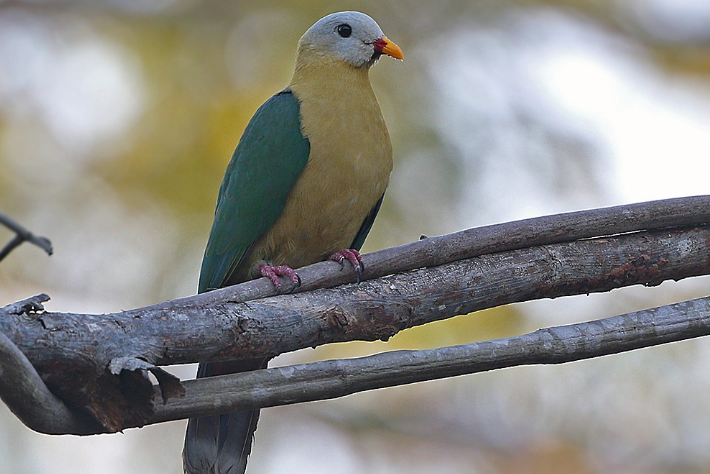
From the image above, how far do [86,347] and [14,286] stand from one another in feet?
12.5

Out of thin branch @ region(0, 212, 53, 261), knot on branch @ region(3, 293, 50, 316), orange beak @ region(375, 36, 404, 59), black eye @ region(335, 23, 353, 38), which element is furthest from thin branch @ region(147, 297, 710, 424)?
black eye @ region(335, 23, 353, 38)

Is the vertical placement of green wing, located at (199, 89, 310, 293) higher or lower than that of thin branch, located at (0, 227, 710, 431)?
higher

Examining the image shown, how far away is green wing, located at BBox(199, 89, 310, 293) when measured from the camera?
12.0 ft

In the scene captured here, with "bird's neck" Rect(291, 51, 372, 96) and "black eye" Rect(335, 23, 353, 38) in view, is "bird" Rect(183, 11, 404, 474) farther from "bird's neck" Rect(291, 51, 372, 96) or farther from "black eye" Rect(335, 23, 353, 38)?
"black eye" Rect(335, 23, 353, 38)

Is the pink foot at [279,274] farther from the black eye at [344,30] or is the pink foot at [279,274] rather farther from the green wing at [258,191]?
the black eye at [344,30]

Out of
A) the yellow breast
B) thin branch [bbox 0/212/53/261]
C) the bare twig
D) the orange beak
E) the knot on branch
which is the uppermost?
the orange beak

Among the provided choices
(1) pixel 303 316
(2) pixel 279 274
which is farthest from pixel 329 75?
(1) pixel 303 316

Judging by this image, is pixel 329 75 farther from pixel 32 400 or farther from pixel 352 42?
pixel 32 400

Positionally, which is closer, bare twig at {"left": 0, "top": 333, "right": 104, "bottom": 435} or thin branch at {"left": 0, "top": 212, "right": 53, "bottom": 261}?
thin branch at {"left": 0, "top": 212, "right": 53, "bottom": 261}

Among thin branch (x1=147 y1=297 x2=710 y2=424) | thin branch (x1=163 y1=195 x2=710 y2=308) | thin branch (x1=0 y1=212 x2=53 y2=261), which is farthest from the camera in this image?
thin branch (x1=163 y1=195 x2=710 y2=308)

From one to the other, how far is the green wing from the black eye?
49 centimetres

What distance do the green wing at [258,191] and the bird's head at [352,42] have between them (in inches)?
15.1

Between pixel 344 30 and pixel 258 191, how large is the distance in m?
0.99

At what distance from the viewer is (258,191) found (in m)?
3.71
